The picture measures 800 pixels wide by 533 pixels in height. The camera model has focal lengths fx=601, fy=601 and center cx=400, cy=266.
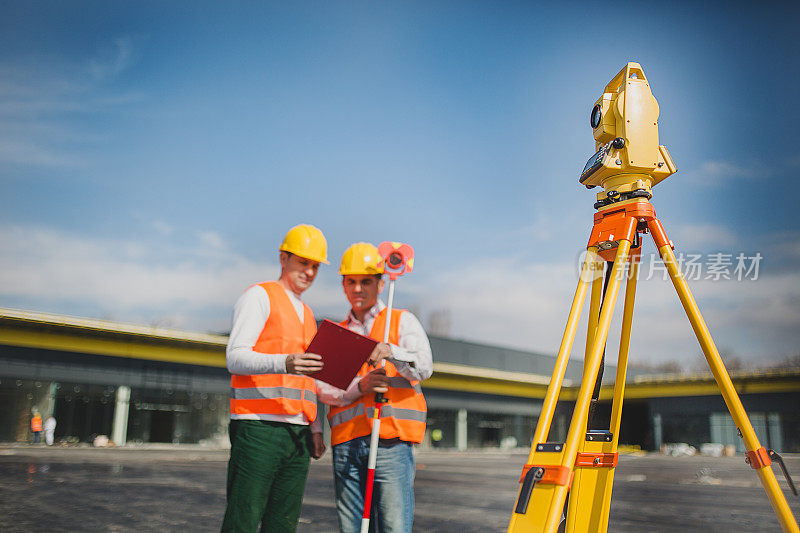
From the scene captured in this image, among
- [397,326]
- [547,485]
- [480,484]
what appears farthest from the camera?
[480,484]

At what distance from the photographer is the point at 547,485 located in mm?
2027

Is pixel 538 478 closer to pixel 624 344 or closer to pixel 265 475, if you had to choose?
pixel 624 344

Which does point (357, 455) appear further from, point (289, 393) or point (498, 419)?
point (498, 419)

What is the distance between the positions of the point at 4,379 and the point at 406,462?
2425 centimetres

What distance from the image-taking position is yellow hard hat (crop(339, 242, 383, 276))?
3.07m

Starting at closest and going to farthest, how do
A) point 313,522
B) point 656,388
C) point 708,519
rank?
point 313,522 → point 708,519 → point 656,388

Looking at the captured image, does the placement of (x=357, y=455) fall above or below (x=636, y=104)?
below

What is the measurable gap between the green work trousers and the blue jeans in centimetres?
21

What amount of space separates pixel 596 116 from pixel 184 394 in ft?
85.9

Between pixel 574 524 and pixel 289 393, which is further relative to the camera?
pixel 289 393

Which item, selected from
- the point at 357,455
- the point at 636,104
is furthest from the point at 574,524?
the point at 636,104

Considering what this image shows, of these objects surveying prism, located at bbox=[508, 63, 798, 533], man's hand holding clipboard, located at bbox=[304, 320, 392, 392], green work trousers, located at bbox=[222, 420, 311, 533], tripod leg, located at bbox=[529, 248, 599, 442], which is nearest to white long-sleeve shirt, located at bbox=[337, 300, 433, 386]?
man's hand holding clipboard, located at bbox=[304, 320, 392, 392]

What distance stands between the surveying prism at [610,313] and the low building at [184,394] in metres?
14.8

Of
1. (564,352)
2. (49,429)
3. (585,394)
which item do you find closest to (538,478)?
(585,394)
